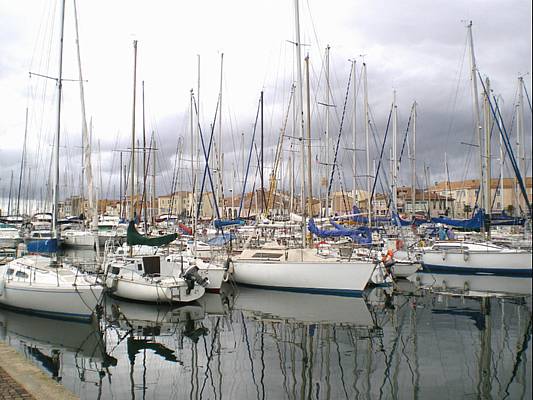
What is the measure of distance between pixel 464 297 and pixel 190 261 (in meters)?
13.7

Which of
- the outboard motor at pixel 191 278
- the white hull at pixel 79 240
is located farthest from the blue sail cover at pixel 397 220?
the white hull at pixel 79 240

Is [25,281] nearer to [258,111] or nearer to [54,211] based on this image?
[54,211]

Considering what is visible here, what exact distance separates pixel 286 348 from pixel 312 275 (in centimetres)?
985

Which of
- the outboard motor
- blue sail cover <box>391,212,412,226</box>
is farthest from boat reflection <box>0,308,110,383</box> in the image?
blue sail cover <box>391,212,412,226</box>

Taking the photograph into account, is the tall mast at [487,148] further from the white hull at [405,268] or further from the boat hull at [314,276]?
the boat hull at [314,276]

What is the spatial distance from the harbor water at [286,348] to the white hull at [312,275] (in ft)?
4.20

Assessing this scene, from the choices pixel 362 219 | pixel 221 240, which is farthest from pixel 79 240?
pixel 362 219

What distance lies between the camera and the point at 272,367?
12.6 metres

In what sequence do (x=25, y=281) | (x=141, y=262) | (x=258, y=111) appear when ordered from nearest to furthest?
1. (x=25, y=281)
2. (x=141, y=262)
3. (x=258, y=111)

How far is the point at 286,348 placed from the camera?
14414 millimetres

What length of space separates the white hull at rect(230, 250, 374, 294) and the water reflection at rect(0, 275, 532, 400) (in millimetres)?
1033

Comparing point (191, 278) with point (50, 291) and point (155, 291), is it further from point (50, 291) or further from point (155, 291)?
point (50, 291)

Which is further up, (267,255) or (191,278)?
(267,255)

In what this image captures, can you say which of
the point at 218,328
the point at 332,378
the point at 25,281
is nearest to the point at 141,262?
the point at 25,281
